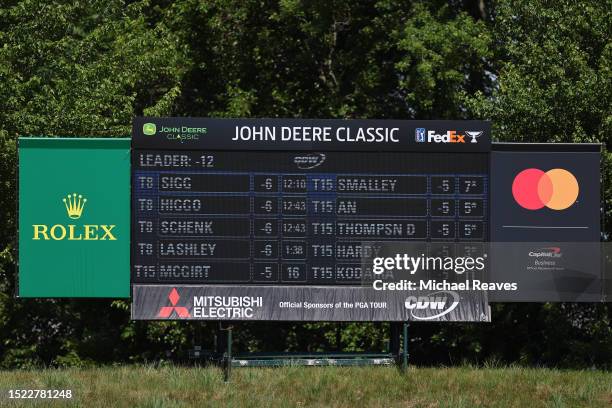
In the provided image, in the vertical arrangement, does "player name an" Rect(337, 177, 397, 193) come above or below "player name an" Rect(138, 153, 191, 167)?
below

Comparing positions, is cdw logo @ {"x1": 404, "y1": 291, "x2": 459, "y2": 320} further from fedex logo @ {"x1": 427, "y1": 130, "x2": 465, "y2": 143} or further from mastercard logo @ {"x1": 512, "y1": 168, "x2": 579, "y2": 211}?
fedex logo @ {"x1": 427, "y1": 130, "x2": 465, "y2": 143}

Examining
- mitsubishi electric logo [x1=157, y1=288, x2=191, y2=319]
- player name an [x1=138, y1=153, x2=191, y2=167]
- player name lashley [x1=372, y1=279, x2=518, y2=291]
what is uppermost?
player name an [x1=138, y1=153, x2=191, y2=167]

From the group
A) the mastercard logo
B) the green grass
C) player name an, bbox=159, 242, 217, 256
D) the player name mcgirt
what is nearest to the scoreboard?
player name an, bbox=159, 242, 217, 256

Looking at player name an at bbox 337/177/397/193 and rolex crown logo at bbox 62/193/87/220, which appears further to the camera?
rolex crown logo at bbox 62/193/87/220

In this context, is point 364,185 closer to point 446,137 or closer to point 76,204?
point 446,137

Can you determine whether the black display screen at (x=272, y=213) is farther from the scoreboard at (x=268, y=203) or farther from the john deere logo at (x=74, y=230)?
the john deere logo at (x=74, y=230)

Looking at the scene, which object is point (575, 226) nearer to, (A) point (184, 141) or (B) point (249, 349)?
(A) point (184, 141)

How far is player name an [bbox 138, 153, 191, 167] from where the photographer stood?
17.4 m

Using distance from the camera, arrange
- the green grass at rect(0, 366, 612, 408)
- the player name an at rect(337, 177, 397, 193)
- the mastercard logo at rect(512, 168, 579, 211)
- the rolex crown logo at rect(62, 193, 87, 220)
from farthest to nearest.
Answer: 1. the mastercard logo at rect(512, 168, 579, 211)
2. the rolex crown logo at rect(62, 193, 87, 220)
3. the player name an at rect(337, 177, 397, 193)
4. the green grass at rect(0, 366, 612, 408)

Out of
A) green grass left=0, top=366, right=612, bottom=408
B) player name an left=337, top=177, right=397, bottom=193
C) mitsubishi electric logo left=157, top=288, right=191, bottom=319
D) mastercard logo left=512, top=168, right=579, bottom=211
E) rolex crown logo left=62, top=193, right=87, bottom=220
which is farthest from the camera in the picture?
mastercard logo left=512, top=168, right=579, bottom=211

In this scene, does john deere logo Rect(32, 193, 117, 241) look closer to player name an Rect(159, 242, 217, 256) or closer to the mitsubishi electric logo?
player name an Rect(159, 242, 217, 256)

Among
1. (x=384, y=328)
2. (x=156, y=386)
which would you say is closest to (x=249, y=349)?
(x=384, y=328)

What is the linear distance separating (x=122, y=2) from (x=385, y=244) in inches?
468

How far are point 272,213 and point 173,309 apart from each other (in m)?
2.09
